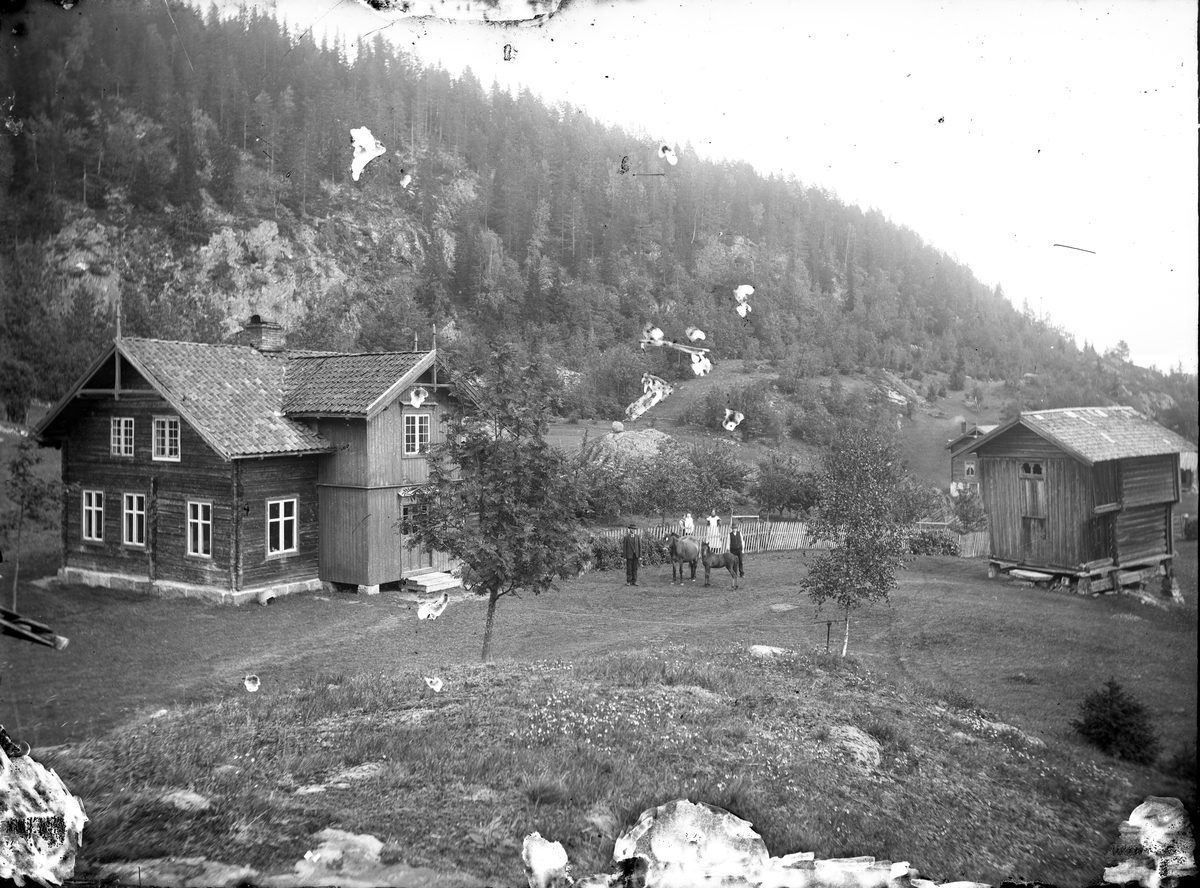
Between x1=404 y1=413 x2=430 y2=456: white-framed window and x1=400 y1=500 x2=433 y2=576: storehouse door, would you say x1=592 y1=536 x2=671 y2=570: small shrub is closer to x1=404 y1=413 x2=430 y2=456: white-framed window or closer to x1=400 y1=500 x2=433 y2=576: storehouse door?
x1=400 y1=500 x2=433 y2=576: storehouse door

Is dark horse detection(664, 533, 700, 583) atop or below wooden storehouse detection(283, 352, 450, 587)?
below

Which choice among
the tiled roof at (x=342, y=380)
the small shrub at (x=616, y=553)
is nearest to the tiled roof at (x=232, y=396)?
the tiled roof at (x=342, y=380)

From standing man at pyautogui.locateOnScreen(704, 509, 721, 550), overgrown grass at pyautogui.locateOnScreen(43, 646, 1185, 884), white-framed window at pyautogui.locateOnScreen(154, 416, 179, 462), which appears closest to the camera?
overgrown grass at pyautogui.locateOnScreen(43, 646, 1185, 884)

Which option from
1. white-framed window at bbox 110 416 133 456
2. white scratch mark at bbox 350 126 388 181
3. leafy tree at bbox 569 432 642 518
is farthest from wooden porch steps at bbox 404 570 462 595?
white scratch mark at bbox 350 126 388 181

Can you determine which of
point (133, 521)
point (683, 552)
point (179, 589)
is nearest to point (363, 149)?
point (133, 521)

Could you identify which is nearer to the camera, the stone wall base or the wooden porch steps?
the stone wall base

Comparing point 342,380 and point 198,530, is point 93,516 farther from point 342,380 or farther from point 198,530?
point 342,380

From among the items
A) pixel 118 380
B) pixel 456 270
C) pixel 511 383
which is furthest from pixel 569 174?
pixel 118 380
